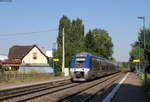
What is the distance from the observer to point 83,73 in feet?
93.9

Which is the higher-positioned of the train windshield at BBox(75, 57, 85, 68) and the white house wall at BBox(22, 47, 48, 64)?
the white house wall at BBox(22, 47, 48, 64)

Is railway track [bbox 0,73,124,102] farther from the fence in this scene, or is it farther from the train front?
the fence

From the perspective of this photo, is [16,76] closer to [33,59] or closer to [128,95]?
[128,95]

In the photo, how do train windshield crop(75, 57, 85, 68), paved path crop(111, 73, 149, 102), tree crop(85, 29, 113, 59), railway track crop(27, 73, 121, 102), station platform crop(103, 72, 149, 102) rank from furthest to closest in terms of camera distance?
tree crop(85, 29, 113, 59) < train windshield crop(75, 57, 85, 68) < paved path crop(111, 73, 149, 102) < station platform crop(103, 72, 149, 102) < railway track crop(27, 73, 121, 102)

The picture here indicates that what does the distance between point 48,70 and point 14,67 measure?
57.3 ft

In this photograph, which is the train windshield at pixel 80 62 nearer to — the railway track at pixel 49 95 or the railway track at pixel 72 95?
the railway track at pixel 72 95

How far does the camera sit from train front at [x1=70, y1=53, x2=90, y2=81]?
28.5 meters

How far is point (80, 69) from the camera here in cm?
2877

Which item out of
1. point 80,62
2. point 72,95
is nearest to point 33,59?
point 80,62

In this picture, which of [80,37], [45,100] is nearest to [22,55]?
[80,37]

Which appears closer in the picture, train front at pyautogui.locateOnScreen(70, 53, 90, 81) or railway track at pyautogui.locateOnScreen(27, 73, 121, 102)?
railway track at pyautogui.locateOnScreen(27, 73, 121, 102)

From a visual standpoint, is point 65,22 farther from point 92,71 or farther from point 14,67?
point 92,71

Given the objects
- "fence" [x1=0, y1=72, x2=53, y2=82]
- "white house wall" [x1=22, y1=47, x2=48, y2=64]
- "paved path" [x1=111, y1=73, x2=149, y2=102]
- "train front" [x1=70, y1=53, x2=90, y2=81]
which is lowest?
"paved path" [x1=111, y1=73, x2=149, y2=102]

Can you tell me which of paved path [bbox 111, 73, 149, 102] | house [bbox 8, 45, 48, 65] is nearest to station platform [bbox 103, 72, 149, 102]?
paved path [bbox 111, 73, 149, 102]
